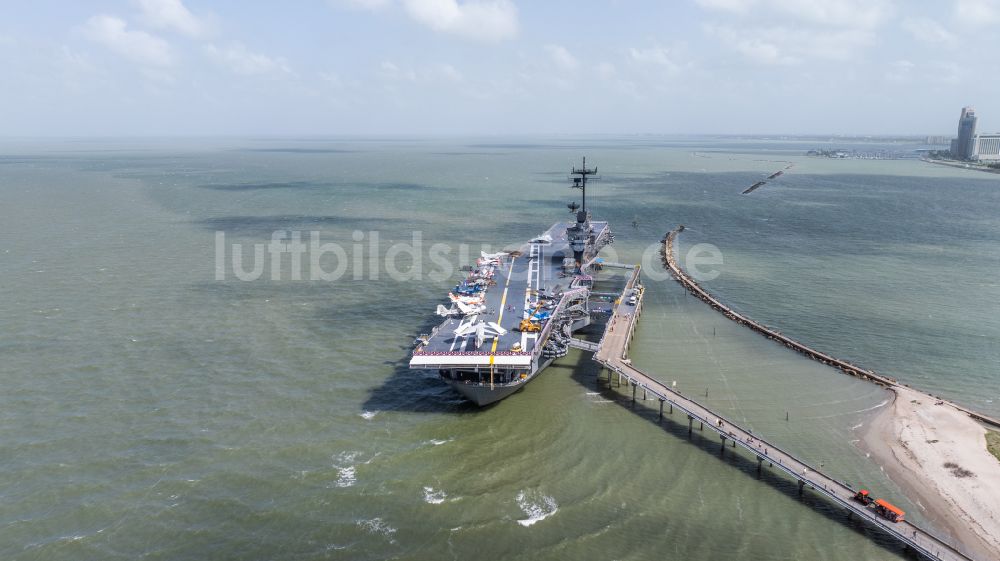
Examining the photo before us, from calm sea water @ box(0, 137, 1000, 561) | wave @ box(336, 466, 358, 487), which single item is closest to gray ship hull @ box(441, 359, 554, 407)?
calm sea water @ box(0, 137, 1000, 561)

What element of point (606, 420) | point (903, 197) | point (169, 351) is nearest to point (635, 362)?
point (606, 420)

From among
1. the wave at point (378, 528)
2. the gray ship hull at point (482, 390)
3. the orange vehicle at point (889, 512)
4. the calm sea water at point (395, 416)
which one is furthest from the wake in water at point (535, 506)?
the orange vehicle at point (889, 512)

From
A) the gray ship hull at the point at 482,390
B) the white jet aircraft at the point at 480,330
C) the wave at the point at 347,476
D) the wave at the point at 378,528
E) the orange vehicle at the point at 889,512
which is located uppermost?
the white jet aircraft at the point at 480,330

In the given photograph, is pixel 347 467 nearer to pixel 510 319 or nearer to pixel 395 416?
pixel 395 416

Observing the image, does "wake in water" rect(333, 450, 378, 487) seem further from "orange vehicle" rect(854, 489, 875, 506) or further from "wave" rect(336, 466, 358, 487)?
"orange vehicle" rect(854, 489, 875, 506)

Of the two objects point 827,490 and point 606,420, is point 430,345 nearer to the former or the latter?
point 606,420

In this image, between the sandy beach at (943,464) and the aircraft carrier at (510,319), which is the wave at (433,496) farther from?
the sandy beach at (943,464)

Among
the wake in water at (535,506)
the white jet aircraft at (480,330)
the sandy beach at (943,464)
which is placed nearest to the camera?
the sandy beach at (943,464)
